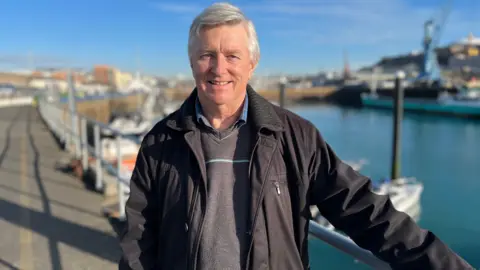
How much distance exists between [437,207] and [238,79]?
1482 centimetres

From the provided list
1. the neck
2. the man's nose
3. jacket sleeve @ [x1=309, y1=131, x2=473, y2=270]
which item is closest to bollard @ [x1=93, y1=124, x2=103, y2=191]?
the neck

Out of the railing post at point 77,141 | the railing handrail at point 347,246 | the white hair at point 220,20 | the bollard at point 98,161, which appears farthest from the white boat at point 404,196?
the white hair at point 220,20

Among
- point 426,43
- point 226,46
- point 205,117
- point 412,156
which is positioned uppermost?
point 426,43

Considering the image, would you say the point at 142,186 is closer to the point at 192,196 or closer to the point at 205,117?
the point at 192,196

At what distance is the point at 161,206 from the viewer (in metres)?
1.58

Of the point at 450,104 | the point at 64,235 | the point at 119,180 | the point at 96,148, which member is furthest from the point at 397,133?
the point at 450,104

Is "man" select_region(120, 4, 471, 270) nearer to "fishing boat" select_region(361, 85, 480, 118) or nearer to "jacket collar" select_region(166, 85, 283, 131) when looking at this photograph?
"jacket collar" select_region(166, 85, 283, 131)

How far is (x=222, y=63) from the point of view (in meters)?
1.48

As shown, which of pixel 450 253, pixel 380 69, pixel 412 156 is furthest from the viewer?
pixel 380 69

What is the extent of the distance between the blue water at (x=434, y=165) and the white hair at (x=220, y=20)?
4.27 ft

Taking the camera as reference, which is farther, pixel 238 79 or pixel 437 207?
pixel 437 207

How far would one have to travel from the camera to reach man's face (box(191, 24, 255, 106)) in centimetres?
146

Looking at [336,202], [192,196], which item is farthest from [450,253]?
[192,196]

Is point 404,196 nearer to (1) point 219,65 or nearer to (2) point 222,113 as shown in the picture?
(2) point 222,113
